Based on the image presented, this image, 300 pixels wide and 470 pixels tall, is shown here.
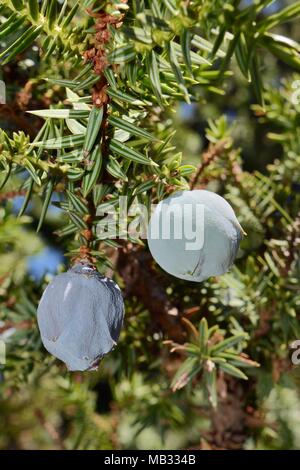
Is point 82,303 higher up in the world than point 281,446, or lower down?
higher up

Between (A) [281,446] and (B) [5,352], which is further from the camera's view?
(A) [281,446]

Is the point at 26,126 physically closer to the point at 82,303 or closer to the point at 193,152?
the point at 82,303

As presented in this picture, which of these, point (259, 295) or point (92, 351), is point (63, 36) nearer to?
point (92, 351)

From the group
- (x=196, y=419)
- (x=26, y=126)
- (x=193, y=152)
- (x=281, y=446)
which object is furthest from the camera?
(x=193, y=152)

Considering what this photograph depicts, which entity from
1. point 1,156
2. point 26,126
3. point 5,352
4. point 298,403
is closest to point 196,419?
point 298,403

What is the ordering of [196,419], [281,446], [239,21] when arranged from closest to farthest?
[239,21]
[281,446]
[196,419]

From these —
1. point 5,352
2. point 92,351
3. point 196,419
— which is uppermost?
point 92,351

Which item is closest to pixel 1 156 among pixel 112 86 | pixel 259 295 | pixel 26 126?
pixel 112 86

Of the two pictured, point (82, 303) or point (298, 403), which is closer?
point (82, 303)

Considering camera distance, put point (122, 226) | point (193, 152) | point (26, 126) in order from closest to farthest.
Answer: point (122, 226), point (26, 126), point (193, 152)
